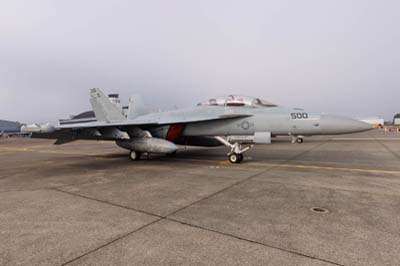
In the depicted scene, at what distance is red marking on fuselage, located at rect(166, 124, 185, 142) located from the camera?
9.35 m

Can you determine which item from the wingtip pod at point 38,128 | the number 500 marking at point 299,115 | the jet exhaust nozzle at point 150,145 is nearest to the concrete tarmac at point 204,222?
the number 500 marking at point 299,115

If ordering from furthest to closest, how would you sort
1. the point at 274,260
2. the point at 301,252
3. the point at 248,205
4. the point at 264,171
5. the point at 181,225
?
the point at 264,171
the point at 248,205
the point at 181,225
the point at 301,252
the point at 274,260

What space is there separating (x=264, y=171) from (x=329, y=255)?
4.67 meters

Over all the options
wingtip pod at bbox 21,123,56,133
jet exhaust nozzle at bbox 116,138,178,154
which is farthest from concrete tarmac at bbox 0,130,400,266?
jet exhaust nozzle at bbox 116,138,178,154

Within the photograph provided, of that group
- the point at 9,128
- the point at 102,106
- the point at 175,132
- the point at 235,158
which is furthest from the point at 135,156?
the point at 9,128

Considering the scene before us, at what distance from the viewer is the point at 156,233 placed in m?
2.91

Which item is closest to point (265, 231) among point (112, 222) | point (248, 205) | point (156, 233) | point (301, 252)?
point (301, 252)

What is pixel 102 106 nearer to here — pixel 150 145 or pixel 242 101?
pixel 150 145

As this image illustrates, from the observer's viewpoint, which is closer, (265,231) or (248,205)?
(265,231)

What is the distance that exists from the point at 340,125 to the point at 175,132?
5.79 m

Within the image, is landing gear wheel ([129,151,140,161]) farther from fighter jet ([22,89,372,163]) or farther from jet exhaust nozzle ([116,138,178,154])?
jet exhaust nozzle ([116,138,178,154])

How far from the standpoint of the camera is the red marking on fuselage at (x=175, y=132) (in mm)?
9352

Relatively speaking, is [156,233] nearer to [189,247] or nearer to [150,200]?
[189,247]

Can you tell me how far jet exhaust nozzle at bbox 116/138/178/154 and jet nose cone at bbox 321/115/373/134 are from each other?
506 cm
